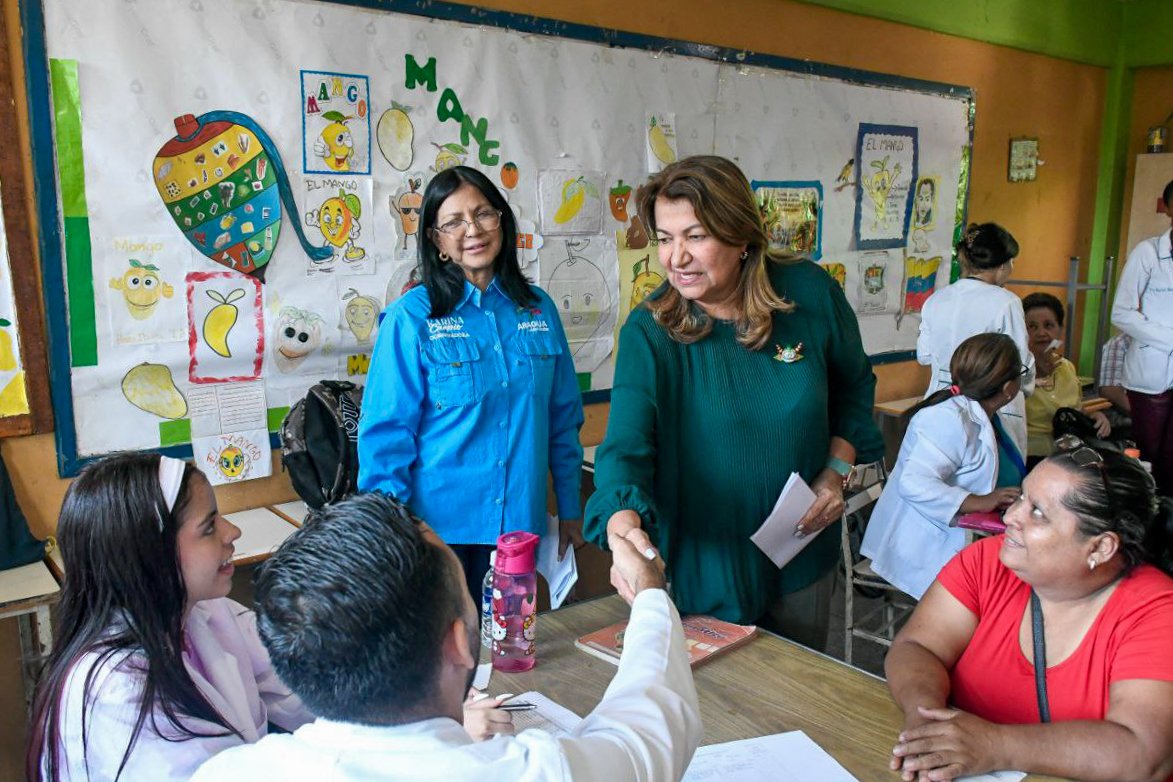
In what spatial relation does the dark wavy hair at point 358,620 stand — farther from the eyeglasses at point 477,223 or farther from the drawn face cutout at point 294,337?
the drawn face cutout at point 294,337

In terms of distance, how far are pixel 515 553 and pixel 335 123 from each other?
191 cm

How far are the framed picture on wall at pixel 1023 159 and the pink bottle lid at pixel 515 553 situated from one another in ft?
17.5

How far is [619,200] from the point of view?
370cm

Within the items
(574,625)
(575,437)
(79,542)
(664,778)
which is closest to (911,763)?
(664,778)

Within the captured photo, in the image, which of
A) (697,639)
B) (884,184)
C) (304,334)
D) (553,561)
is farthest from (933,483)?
(884,184)

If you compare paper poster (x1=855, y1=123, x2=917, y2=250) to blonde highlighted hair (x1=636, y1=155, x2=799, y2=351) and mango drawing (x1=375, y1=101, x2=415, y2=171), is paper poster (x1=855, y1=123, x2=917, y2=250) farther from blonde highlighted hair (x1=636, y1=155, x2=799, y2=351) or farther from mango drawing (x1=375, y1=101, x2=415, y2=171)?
blonde highlighted hair (x1=636, y1=155, x2=799, y2=351)

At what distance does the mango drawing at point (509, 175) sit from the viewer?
11.0 feet

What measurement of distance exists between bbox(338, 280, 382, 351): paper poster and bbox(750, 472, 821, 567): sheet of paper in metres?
1.76

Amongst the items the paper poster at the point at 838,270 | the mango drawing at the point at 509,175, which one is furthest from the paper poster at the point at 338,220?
the paper poster at the point at 838,270

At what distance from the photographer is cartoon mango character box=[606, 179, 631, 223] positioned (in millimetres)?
3678

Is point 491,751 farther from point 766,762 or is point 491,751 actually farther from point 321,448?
point 321,448

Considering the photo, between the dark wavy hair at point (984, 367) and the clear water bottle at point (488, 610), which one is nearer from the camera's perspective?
the clear water bottle at point (488, 610)

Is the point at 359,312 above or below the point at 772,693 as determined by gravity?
above

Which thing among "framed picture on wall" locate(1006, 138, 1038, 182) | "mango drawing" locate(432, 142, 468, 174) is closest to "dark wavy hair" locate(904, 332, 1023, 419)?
"mango drawing" locate(432, 142, 468, 174)
